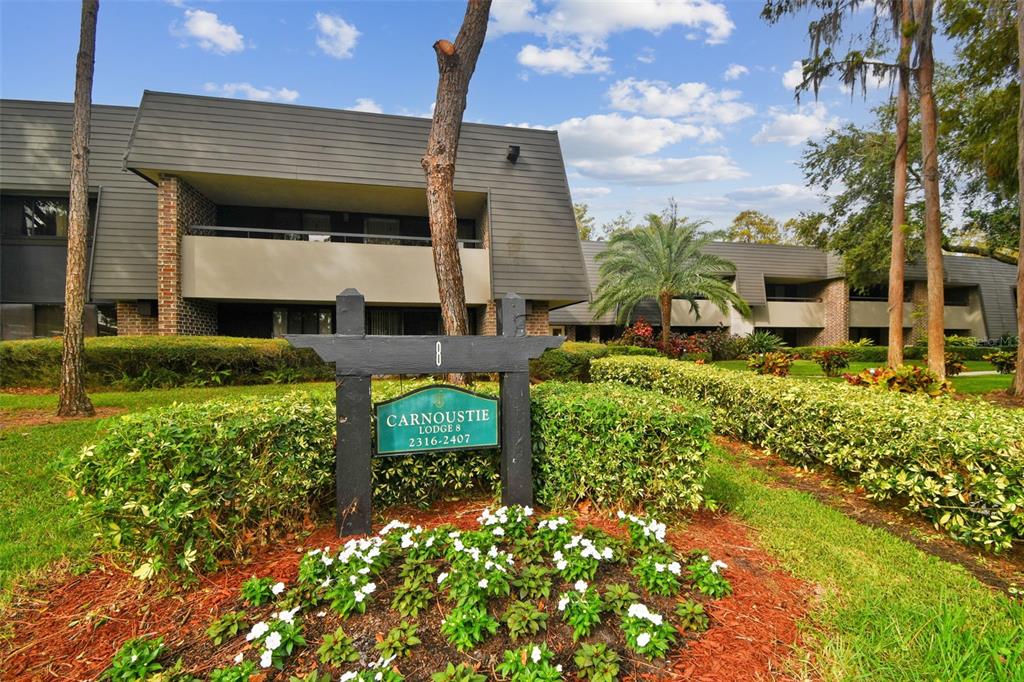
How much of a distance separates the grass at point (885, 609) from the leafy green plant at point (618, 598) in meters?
0.82

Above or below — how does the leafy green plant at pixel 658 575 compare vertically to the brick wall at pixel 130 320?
below

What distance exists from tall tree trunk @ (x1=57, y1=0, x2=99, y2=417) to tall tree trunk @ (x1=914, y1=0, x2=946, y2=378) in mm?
16480

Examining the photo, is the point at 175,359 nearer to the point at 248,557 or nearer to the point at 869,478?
the point at 248,557

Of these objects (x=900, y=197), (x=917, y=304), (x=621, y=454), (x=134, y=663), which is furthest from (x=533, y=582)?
(x=917, y=304)

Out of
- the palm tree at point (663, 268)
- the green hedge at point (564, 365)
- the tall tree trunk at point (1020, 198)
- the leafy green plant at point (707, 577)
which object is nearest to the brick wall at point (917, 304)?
the palm tree at point (663, 268)

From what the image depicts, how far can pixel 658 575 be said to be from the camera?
8.90ft

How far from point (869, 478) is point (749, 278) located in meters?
22.0

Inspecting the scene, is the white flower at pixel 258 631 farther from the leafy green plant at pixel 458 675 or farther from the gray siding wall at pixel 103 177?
the gray siding wall at pixel 103 177

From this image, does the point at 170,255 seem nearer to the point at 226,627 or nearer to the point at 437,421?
the point at 437,421

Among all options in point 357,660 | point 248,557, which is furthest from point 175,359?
point 357,660

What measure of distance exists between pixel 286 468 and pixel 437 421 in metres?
1.07

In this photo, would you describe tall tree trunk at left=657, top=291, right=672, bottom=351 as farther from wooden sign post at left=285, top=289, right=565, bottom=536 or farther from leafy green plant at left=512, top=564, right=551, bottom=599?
leafy green plant at left=512, top=564, right=551, bottom=599

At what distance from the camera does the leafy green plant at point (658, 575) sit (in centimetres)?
266

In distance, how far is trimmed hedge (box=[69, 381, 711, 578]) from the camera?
282 cm
